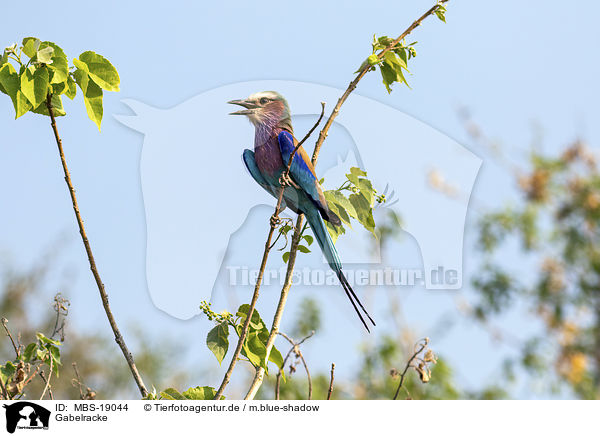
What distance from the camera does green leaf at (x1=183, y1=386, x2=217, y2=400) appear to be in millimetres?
1550

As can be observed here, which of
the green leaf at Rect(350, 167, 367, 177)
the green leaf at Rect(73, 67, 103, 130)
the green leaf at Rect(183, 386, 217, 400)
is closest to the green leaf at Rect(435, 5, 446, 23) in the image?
the green leaf at Rect(350, 167, 367, 177)

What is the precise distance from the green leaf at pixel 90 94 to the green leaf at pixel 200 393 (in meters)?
0.64

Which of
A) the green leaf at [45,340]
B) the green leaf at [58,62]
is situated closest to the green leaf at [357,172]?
the green leaf at [58,62]

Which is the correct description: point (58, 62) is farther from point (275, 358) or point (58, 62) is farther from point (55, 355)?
point (275, 358)

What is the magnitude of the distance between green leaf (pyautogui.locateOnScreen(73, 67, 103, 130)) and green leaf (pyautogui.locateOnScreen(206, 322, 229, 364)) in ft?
1.76

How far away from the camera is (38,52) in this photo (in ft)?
4.52

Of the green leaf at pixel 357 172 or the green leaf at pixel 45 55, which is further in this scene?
the green leaf at pixel 357 172

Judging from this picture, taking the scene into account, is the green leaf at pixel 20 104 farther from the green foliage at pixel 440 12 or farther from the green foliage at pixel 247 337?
the green foliage at pixel 440 12

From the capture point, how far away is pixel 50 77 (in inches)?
56.2

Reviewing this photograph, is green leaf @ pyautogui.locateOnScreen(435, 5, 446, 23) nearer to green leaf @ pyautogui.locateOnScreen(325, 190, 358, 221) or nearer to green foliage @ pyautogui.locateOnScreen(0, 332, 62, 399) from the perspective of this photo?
green leaf @ pyautogui.locateOnScreen(325, 190, 358, 221)

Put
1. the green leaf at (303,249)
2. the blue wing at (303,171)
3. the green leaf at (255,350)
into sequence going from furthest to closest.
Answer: the blue wing at (303,171)
the green leaf at (303,249)
the green leaf at (255,350)

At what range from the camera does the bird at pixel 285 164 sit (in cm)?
173
